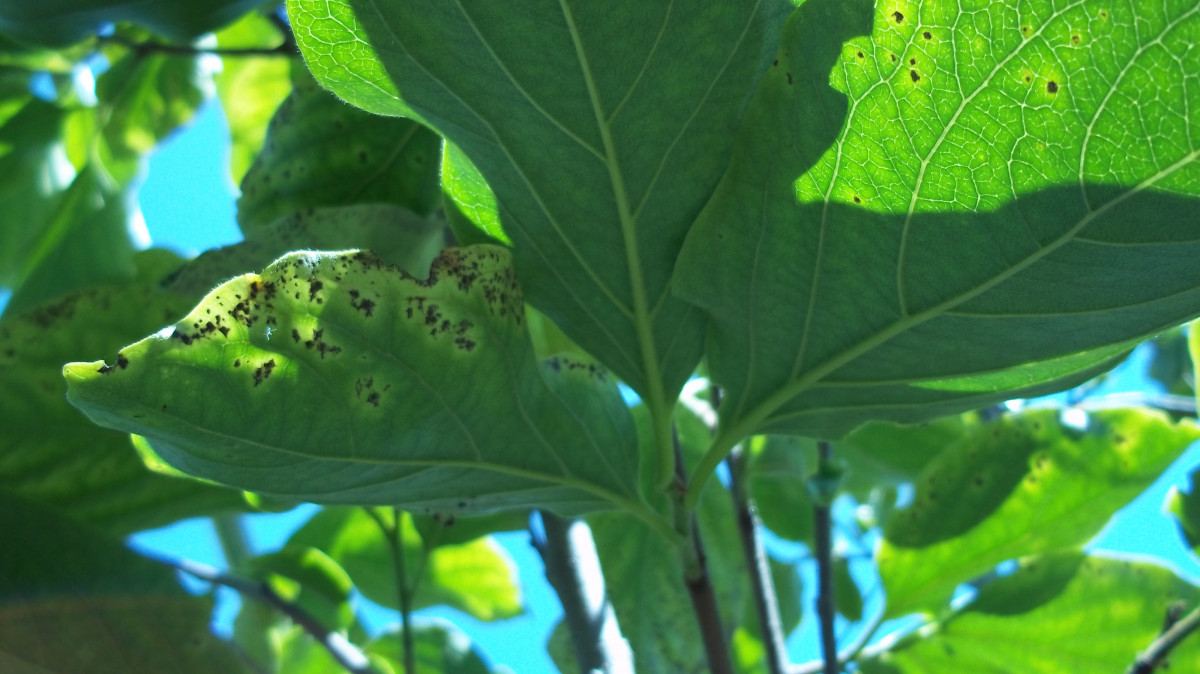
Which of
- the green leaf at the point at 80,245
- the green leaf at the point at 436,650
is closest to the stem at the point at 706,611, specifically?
the green leaf at the point at 436,650

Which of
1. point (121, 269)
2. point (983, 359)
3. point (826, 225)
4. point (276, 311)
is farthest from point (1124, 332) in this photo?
point (121, 269)

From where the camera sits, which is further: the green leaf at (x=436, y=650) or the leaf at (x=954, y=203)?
the green leaf at (x=436, y=650)

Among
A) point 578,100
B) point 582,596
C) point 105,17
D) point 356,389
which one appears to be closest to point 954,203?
Answer: point 578,100

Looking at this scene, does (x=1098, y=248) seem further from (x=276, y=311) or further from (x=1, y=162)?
(x=1, y=162)

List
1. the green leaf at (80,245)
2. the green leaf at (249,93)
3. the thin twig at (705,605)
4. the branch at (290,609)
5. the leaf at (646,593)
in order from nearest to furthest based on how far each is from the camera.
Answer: the thin twig at (705,605) < the branch at (290,609) < the leaf at (646,593) < the green leaf at (80,245) < the green leaf at (249,93)

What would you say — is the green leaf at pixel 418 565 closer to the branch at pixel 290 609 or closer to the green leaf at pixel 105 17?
the branch at pixel 290 609

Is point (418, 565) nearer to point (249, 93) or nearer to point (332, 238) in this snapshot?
point (332, 238)
